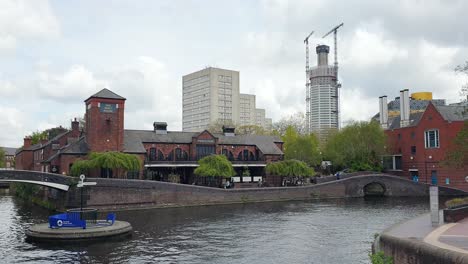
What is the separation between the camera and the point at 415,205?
45.8 meters

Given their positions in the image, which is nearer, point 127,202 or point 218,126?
point 127,202

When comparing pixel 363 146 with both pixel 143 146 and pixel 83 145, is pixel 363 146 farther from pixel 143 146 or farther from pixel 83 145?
pixel 83 145

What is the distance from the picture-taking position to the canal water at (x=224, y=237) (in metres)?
21.8

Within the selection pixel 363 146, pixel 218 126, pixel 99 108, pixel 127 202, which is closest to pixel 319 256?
pixel 127 202

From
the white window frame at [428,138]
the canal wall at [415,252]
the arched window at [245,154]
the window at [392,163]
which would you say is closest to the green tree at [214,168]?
the arched window at [245,154]

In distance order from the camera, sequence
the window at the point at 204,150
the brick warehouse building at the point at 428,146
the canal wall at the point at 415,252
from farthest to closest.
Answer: the window at the point at 204,150 → the brick warehouse building at the point at 428,146 → the canal wall at the point at 415,252

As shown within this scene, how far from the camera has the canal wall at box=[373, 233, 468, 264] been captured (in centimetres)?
1131

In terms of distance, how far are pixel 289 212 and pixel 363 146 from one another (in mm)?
30127

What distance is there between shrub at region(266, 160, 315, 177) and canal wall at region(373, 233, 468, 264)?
121 feet

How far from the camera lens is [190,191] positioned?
45.8 m

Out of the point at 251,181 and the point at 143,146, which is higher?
the point at 143,146

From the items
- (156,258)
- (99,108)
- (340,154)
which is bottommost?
(156,258)

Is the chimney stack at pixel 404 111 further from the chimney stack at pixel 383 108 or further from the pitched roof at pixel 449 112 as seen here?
the chimney stack at pixel 383 108

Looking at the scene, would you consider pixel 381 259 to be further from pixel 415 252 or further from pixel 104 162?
pixel 104 162
